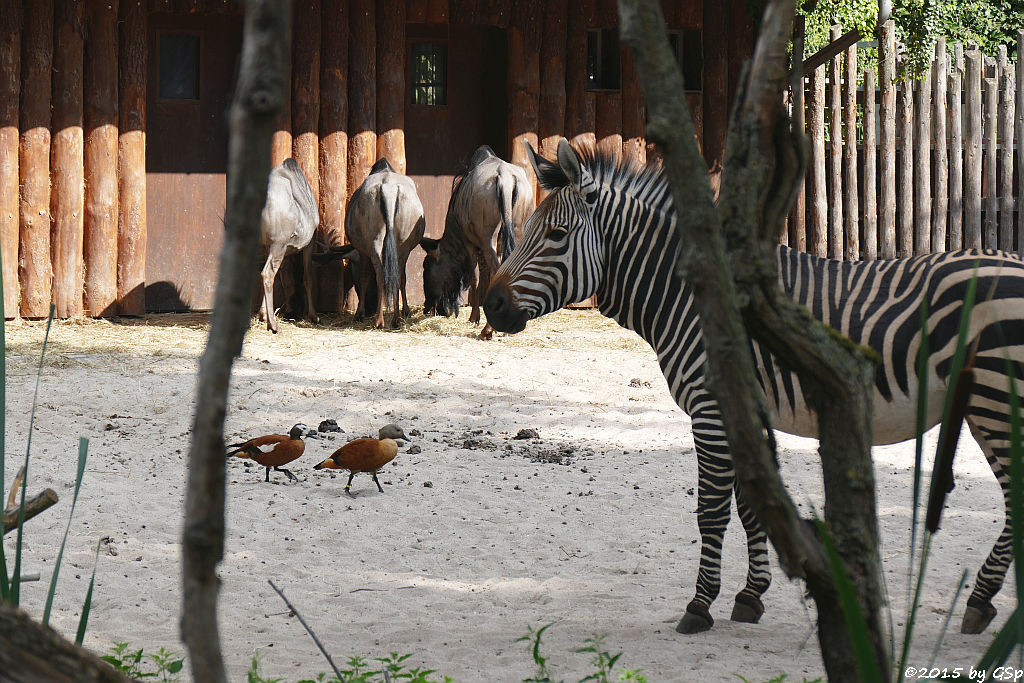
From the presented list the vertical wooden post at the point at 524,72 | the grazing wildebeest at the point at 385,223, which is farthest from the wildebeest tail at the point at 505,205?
the vertical wooden post at the point at 524,72

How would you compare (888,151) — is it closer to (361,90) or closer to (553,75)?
(553,75)

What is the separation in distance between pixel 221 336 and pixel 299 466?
4631 millimetres

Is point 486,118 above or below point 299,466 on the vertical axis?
above

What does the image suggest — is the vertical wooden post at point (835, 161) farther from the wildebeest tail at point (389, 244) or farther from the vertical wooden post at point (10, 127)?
the vertical wooden post at point (10, 127)

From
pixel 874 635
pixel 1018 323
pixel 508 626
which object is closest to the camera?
pixel 874 635

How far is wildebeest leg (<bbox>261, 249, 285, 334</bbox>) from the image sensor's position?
Result: 32.1 feet

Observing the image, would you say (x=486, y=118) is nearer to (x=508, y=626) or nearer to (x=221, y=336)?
(x=508, y=626)

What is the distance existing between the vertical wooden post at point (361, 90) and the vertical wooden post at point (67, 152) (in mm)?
2601

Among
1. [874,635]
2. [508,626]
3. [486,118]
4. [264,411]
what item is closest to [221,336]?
[874,635]

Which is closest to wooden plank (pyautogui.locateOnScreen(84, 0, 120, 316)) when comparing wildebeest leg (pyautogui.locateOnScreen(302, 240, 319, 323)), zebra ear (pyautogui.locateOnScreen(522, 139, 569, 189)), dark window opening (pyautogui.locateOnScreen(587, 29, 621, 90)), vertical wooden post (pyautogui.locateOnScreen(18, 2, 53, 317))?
vertical wooden post (pyautogui.locateOnScreen(18, 2, 53, 317))

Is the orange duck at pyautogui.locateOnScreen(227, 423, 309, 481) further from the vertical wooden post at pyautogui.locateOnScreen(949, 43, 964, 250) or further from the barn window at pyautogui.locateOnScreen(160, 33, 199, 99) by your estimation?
the vertical wooden post at pyautogui.locateOnScreen(949, 43, 964, 250)

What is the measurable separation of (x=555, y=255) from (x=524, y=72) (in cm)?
766

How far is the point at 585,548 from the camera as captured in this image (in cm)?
434

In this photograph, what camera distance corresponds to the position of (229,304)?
3.59ft
